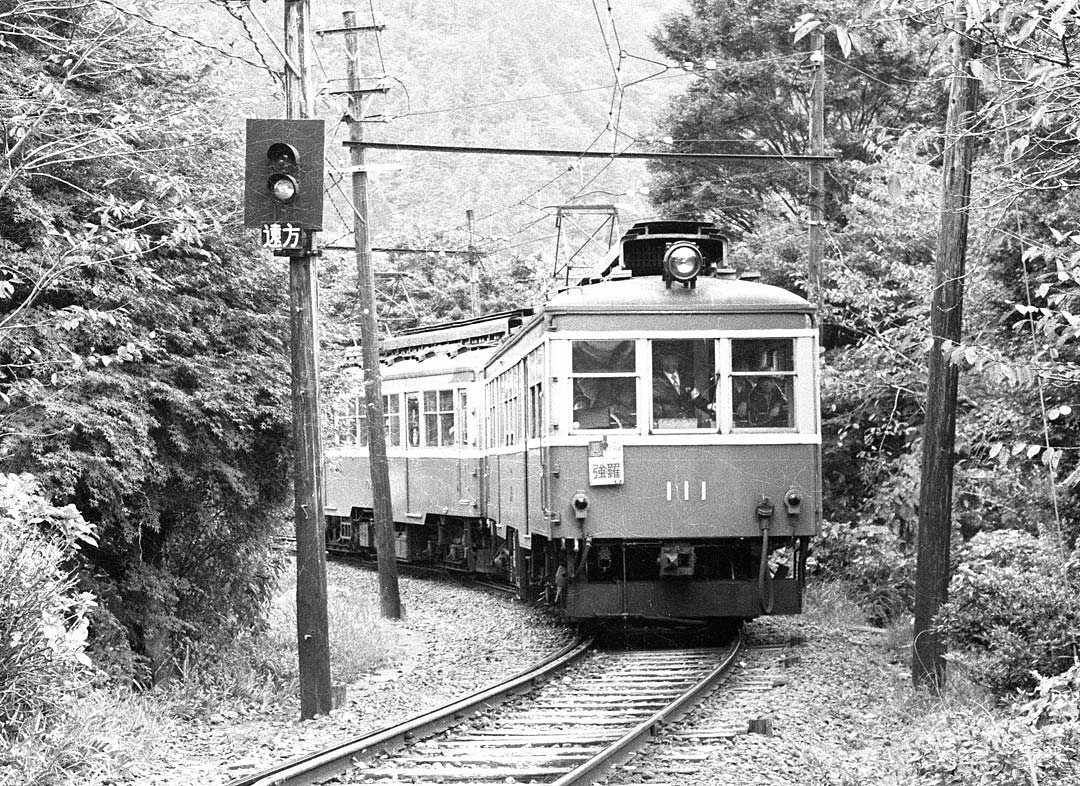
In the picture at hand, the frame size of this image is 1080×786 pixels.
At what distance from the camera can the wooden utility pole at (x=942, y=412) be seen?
9438mm

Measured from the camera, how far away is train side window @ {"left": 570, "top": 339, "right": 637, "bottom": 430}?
11.8 meters

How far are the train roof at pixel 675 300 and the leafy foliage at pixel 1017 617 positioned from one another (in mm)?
2932

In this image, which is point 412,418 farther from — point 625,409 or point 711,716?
point 711,716

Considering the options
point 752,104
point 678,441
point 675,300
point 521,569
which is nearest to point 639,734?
point 678,441

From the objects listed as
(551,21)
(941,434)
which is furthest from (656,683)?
(551,21)

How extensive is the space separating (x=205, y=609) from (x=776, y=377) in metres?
5.07

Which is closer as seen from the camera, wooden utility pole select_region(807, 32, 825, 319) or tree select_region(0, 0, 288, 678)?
tree select_region(0, 0, 288, 678)

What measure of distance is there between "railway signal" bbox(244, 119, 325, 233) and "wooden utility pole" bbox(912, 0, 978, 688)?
4.20 metres

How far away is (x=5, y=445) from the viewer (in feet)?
29.1

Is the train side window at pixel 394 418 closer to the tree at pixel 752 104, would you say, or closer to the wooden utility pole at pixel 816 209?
the wooden utility pole at pixel 816 209

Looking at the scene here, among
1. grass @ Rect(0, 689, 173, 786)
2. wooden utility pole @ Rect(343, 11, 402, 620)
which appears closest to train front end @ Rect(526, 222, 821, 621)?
grass @ Rect(0, 689, 173, 786)

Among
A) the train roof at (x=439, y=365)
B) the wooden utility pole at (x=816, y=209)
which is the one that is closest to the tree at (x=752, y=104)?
the train roof at (x=439, y=365)

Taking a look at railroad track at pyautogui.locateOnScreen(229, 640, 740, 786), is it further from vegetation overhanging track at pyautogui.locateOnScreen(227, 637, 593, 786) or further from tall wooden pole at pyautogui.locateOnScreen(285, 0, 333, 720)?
tall wooden pole at pyautogui.locateOnScreen(285, 0, 333, 720)

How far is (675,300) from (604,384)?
922mm
